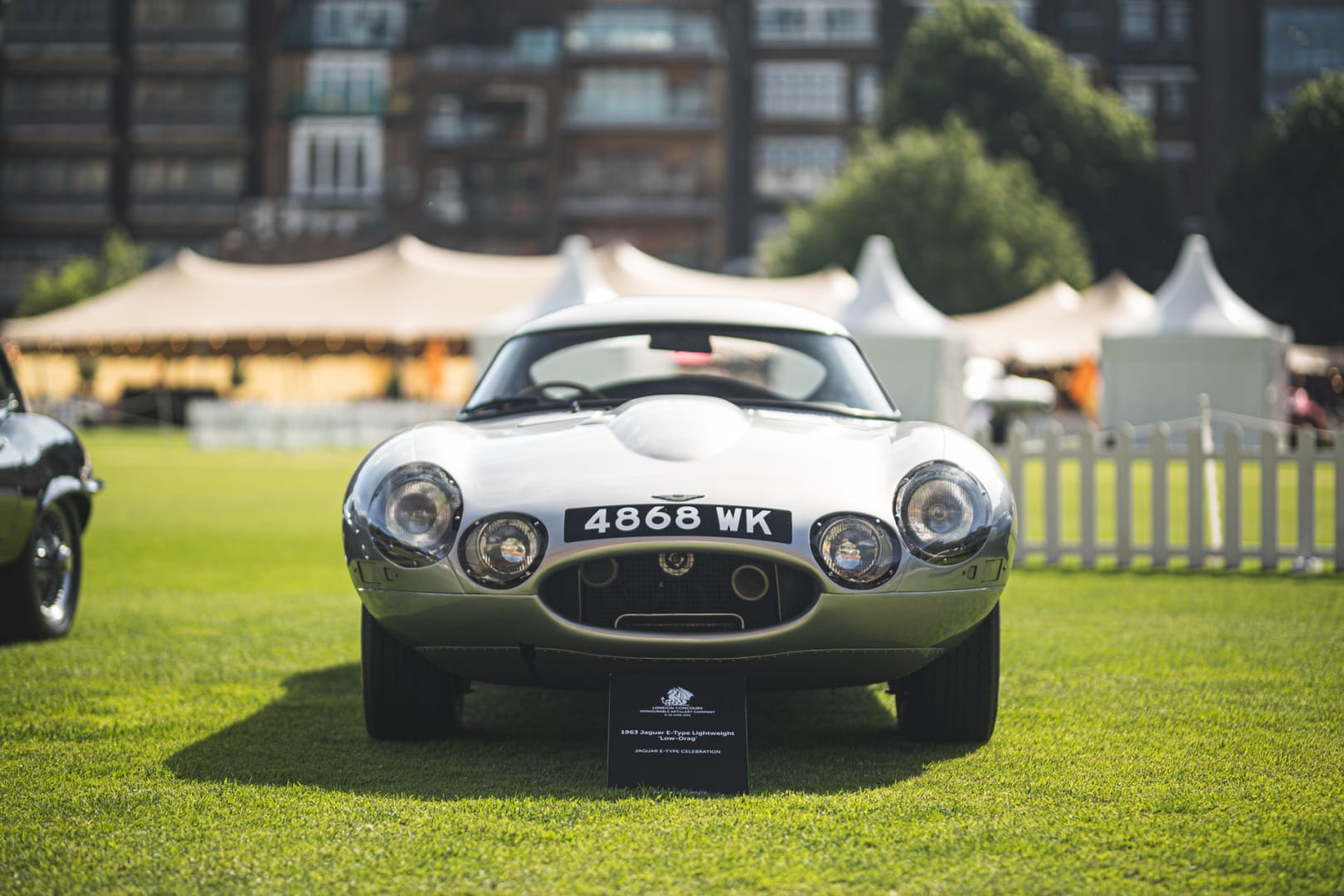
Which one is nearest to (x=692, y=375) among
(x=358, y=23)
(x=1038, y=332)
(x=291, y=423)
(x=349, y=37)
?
(x=291, y=423)

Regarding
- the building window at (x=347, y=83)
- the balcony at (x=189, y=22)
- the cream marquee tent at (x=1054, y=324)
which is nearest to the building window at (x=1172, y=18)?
the cream marquee tent at (x=1054, y=324)

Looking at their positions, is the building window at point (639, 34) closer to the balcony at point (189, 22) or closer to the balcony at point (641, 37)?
the balcony at point (641, 37)

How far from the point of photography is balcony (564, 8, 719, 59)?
59.8 metres

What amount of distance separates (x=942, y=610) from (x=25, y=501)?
387cm

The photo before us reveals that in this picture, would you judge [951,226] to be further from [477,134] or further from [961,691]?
[961,691]

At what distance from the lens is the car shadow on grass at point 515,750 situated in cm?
406

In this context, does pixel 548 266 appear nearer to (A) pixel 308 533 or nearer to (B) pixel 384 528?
(A) pixel 308 533

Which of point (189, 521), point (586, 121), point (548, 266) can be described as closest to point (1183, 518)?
point (189, 521)

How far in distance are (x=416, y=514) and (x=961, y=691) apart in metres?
1.65

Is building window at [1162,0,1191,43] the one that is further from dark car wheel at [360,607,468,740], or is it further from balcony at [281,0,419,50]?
dark car wheel at [360,607,468,740]

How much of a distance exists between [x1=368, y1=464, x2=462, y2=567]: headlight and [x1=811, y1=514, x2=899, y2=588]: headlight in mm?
972

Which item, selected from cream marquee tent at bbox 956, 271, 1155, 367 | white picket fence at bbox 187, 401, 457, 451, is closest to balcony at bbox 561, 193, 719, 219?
cream marquee tent at bbox 956, 271, 1155, 367

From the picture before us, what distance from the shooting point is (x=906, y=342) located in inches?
834

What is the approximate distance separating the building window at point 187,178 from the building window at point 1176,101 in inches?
1433
